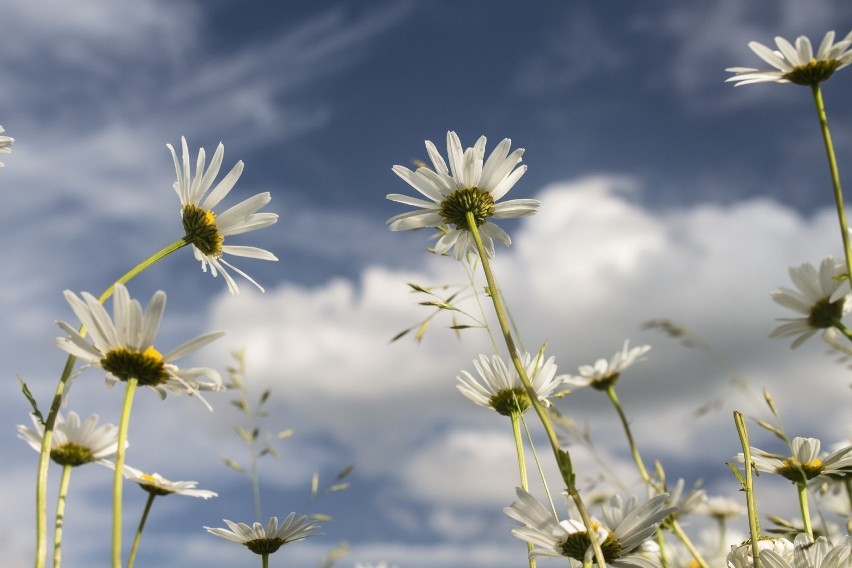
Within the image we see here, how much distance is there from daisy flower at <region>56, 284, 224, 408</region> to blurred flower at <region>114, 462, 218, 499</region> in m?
0.50

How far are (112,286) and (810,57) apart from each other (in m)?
1.93

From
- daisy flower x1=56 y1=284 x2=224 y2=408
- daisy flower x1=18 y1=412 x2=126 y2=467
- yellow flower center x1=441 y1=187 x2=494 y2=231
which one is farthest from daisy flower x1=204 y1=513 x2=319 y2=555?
yellow flower center x1=441 y1=187 x2=494 y2=231

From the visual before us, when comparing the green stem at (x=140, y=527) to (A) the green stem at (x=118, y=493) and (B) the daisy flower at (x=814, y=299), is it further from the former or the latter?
(B) the daisy flower at (x=814, y=299)

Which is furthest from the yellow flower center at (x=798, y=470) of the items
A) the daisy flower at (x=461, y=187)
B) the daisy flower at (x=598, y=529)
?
the daisy flower at (x=461, y=187)

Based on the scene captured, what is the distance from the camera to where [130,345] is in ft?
5.08

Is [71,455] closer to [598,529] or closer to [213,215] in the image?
[213,215]

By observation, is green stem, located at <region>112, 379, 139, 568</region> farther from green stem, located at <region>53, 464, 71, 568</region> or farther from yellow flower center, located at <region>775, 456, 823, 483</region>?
yellow flower center, located at <region>775, 456, 823, 483</region>

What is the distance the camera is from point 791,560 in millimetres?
1639

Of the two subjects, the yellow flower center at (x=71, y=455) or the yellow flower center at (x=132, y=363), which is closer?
the yellow flower center at (x=132, y=363)

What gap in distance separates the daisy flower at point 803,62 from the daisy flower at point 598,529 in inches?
49.2

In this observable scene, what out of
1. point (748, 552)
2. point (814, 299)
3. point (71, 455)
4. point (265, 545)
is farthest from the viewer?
point (814, 299)

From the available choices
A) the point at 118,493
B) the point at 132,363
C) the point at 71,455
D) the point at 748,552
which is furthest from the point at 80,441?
the point at 748,552

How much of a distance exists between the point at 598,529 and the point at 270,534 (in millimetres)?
932

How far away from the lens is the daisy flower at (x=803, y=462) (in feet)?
6.55
